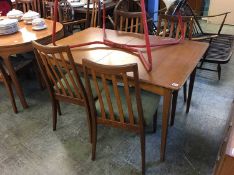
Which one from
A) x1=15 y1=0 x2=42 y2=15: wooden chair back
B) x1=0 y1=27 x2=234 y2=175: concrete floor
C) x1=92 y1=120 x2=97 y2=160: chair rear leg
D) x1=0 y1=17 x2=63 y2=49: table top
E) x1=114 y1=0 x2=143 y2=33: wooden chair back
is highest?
x1=15 y1=0 x2=42 y2=15: wooden chair back

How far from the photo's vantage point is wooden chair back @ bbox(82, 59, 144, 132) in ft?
3.71

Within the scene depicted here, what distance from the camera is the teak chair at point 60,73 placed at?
138 centimetres

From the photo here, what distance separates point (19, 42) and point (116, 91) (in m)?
1.25

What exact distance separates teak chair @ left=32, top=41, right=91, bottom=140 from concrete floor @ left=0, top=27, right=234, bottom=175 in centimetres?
32

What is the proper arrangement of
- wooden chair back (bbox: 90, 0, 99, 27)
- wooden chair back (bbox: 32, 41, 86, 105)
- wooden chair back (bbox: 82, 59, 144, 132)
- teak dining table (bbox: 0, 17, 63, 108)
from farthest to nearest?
wooden chair back (bbox: 90, 0, 99, 27) → teak dining table (bbox: 0, 17, 63, 108) → wooden chair back (bbox: 32, 41, 86, 105) → wooden chair back (bbox: 82, 59, 144, 132)

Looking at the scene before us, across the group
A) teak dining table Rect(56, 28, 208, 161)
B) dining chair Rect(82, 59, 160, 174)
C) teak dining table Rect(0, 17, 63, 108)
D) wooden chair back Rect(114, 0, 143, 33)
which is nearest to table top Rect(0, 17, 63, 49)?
teak dining table Rect(0, 17, 63, 108)

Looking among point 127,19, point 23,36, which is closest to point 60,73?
point 23,36

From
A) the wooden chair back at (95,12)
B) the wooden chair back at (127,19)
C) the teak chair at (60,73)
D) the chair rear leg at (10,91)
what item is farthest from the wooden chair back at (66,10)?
the teak chair at (60,73)

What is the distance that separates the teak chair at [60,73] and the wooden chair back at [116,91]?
15 centimetres

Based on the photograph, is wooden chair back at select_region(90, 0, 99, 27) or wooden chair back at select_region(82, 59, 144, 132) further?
wooden chair back at select_region(90, 0, 99, 27)

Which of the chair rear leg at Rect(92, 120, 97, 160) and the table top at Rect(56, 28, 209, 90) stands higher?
the table top at Rect(56, 28, 209, 90)

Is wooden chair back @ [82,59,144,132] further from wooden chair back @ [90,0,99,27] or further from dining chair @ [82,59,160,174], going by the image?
wooden chair back @ [90,0,99,27]

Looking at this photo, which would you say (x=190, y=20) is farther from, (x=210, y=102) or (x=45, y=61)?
(x=45, y=61)

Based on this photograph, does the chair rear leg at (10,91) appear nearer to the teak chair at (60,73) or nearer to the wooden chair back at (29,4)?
the teak chair at (60,73)
